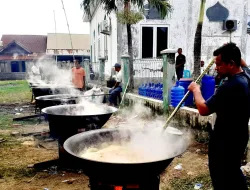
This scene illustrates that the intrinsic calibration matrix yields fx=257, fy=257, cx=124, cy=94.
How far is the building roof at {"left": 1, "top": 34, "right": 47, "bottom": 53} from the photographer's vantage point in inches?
1543

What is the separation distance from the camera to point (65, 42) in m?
37.9

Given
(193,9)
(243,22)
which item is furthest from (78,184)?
(243,22)

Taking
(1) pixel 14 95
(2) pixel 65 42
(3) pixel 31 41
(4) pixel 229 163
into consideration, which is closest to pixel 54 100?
(4) pixel 229 163

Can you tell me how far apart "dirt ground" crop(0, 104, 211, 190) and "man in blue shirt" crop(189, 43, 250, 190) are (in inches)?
65.8

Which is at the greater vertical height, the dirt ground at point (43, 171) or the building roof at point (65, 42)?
the building roof at point (65, 42)

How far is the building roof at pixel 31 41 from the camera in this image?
39188mm

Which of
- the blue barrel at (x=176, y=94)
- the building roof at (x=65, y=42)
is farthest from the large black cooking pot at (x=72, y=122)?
the building roof at (x=65, y=42)

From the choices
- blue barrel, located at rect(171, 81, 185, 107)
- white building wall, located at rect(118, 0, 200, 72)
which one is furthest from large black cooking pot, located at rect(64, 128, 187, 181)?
white building wall, located at rect(118, 0, 200, 72)

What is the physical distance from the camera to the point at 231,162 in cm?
256

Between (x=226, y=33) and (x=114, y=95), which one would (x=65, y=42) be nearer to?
(x=226, y=33)

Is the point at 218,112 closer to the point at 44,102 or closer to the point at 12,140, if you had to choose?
the point at 44,102

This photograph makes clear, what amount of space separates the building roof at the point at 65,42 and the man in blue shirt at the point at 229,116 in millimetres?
35386

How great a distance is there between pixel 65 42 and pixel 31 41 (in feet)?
21.7

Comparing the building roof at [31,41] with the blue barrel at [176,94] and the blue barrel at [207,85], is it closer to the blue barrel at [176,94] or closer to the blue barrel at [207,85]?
the blue barrel at [207,85]
